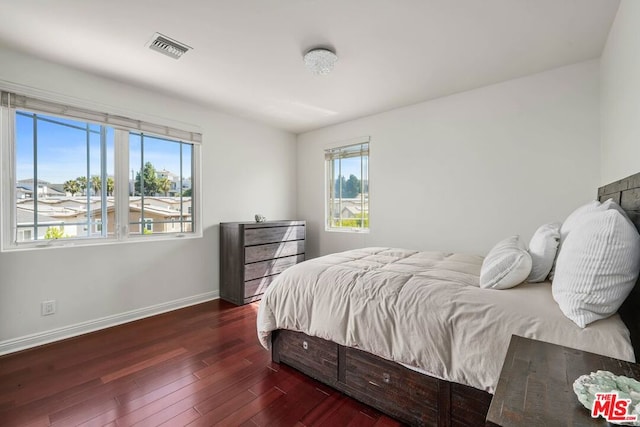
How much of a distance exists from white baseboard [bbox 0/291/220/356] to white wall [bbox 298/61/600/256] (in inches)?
88.8

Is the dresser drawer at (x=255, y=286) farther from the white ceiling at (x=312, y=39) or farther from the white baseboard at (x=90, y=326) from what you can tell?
the white ceiling at (x=312, y=39)

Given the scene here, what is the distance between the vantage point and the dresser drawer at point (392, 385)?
1.48 meters

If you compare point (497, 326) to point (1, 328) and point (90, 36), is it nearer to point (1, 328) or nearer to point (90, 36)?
point (90, 36)

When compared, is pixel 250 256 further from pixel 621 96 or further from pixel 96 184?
pixel 621 96

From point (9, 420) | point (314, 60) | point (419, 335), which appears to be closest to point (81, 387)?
point (9, 420)

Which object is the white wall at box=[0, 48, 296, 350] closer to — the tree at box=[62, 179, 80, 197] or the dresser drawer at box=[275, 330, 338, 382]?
the tree at box=[62, 179, 80, 197]

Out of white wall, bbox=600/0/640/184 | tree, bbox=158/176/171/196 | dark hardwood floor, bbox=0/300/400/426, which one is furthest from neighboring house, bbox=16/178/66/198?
white wall, bbox=600/0/640/184

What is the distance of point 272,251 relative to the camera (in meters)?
3.77

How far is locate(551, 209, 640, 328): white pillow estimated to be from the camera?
42.6 inches

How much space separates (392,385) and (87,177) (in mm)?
3149

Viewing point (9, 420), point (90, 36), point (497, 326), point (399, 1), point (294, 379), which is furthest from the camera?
point (90, 36)

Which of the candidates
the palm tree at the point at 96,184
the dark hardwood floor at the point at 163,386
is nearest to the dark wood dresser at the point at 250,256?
the dark hardwood floor at the point at 163,386

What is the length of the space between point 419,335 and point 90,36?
298 centimetres

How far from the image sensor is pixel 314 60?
2.32 meters
